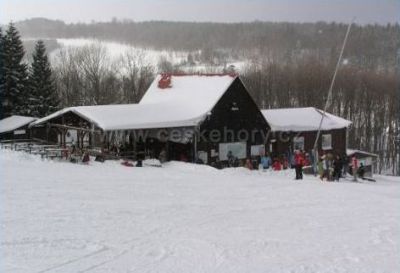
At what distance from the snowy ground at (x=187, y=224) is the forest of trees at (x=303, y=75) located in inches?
1333

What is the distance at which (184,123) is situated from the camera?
96.2ft

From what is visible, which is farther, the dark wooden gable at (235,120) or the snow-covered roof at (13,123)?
the snow-covered roof at (13,123)

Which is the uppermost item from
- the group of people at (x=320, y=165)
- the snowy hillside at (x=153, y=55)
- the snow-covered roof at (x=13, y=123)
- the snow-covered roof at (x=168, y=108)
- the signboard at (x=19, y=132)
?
the snowy hillside at (x=153, y=55)

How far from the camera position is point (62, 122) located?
101ft

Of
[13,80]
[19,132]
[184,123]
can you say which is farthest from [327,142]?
[13,80]

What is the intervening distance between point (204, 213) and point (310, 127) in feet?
72.8

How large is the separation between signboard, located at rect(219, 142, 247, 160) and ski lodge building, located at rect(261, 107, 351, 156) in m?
2.42

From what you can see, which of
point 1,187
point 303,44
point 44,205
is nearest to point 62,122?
point 1,187

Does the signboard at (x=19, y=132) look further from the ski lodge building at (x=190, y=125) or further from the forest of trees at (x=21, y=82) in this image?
the forest of trees at (x=21, y=82)

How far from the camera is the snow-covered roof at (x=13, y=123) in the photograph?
36.2m

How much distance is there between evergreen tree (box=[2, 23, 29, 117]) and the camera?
41062mm

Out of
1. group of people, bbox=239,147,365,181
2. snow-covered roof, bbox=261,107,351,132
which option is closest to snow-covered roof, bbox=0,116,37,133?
group of people, bbox=239,147,365,181

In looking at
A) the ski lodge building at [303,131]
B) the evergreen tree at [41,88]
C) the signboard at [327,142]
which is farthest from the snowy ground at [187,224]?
the evergreen tree at [41,88]

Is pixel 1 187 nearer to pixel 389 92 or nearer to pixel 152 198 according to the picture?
pixel 152 198
